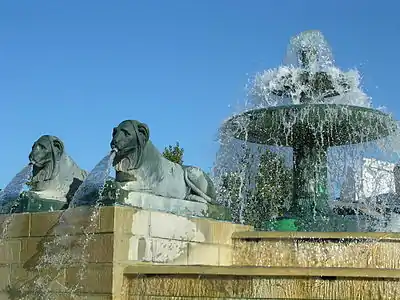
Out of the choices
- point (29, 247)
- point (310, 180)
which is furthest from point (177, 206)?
point (310, 180)

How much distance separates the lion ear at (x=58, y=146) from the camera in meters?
10.8

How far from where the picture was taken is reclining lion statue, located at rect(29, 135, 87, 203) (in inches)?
418

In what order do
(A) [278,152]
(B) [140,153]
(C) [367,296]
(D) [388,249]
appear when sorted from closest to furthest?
(C) [367,296] → (B) [140,153] → (D) [388,249] → (A) [278,152]

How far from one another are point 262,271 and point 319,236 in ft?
10.3

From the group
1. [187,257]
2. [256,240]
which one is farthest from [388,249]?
[187,257]

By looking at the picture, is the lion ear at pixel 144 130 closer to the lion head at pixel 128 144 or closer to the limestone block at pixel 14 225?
the lion head at pixel 128 144

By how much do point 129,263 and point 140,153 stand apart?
166 cm

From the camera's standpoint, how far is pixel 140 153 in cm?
970

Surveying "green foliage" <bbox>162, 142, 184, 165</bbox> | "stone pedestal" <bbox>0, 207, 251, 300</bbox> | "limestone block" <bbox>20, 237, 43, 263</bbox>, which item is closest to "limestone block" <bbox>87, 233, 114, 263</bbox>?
"stone pedestal" <bbox>0, 207, 251, 300</bbox>

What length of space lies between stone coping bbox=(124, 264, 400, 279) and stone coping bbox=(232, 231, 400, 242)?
2.70 meters

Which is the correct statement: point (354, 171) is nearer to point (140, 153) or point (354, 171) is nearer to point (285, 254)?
point (285, 254)

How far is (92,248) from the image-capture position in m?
8.80

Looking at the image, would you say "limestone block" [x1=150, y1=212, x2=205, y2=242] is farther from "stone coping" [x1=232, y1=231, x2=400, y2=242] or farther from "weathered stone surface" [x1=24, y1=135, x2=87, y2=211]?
"weathered stone surface" [x1=24, y1=135, x2=87, y2=211]

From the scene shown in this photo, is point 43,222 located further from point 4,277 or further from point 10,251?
point 4,277
